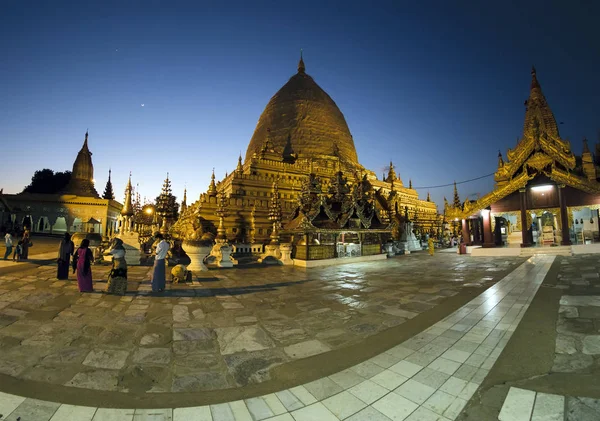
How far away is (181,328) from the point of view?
3.94 meters

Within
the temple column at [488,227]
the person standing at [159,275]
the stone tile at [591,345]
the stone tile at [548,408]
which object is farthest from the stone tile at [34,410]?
the temple column at [488,227]

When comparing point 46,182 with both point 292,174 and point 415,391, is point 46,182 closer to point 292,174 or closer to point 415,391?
point 292,174

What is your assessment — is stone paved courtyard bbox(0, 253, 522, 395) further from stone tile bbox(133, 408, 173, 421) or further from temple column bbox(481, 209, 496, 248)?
temple column bbox(481, 209, 496, 248)

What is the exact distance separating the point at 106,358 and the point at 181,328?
1.04 meters

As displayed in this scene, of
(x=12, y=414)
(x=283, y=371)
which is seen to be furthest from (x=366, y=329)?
(x=12, y=414)

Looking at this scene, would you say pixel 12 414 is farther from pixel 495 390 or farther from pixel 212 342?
pixel 495 390

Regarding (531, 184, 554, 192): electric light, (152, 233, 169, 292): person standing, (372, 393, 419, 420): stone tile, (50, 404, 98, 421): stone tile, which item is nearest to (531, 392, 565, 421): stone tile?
(372, 393, 419, 420): stone tile

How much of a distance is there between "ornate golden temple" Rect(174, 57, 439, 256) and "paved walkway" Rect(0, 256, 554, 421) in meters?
11.5

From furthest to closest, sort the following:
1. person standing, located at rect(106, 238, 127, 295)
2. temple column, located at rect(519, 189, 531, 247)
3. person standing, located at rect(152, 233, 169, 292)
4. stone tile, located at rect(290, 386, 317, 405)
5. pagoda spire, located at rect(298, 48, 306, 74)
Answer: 1. pagoda spire, located at rect(298, 48, 306, 74)
2. temple column, located at rect(519, 189, 531, 247)
3. person standing, located at rect(152, 233, 169, 292)
4. person standing, located at rect(106, 238, 127, 295)
5. stone tile, located at rect(290, 386, 317, 405)

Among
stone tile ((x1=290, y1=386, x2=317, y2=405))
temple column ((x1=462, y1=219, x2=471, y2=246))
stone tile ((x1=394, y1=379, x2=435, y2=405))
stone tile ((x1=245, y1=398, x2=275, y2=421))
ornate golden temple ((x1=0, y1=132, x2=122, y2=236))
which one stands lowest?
stone tile ((x1=245, y1=398, x2=275, y2=421))

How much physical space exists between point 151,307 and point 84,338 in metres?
1.52

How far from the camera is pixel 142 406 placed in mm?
2188

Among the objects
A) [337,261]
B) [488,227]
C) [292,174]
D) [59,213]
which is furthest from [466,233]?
[59,213]

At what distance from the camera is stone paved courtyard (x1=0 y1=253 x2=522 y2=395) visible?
2719 millimetres
